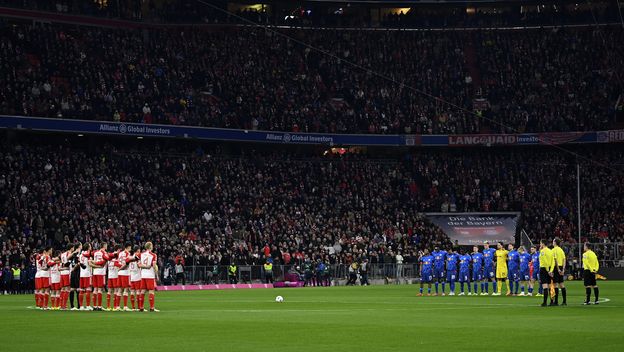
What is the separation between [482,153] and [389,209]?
12.6 m

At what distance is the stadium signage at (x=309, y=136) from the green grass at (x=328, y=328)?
30.9m

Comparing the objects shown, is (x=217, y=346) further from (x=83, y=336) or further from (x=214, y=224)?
(x=214, y=224)

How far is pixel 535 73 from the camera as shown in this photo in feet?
281

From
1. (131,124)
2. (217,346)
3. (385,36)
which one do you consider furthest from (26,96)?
(217,346)

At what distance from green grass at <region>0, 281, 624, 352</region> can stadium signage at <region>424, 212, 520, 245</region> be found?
35747 millimetres

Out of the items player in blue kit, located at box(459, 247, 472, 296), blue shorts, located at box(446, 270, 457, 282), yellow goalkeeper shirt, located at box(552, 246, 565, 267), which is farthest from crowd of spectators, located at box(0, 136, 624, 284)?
yellow goalkeeper shirt, located at box(552, 246, 565, 267)

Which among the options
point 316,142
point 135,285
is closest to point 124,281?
point 135,285

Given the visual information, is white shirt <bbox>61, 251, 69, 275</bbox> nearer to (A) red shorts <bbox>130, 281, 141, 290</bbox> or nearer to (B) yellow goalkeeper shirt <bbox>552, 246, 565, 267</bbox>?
(A) red shorts <bbox>130, 281, 141, 290</bbox>

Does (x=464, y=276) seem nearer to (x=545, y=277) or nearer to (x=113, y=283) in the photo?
(x=545, y=277)

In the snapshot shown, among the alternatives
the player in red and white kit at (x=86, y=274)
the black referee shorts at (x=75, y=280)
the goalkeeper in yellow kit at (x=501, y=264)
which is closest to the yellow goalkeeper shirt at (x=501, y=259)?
the goalkeeper in yellow kit at (x=501, y=264)

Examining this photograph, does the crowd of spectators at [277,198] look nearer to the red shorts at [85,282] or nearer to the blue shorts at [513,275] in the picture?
the red shorts at [85,282]

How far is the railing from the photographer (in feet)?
203

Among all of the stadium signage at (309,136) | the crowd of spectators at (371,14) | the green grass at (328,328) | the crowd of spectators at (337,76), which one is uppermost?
the crowd of spectators at (371,14)

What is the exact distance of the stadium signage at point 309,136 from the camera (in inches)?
2692
